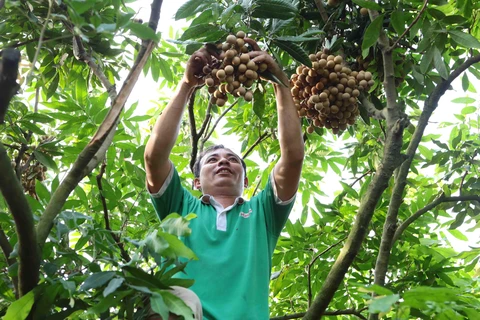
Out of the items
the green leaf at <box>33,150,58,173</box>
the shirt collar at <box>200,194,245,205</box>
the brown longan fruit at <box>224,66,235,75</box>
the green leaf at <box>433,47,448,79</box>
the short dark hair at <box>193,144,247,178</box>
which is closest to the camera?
the brown longan fruit at <box>224,66,235,75</box>

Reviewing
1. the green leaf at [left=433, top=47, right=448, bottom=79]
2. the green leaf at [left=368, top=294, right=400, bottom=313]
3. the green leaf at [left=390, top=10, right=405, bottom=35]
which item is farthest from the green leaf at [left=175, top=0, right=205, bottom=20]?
the green leaf at [left=368, top=294, right=400, bottom=313]

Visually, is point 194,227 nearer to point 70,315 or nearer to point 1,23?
point 70,315

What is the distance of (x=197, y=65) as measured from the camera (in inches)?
103

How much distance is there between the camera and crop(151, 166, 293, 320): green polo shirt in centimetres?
247

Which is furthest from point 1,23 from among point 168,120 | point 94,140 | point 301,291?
point 301,291

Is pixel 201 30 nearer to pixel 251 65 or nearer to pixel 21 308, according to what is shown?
pixel 251 65

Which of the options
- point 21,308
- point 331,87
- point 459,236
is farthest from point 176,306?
point 459,236

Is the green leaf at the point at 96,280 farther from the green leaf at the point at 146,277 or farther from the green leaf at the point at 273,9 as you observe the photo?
the green leaf at the point at 273,9

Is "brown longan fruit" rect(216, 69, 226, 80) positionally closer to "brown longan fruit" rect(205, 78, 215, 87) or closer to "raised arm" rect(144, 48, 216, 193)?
"brown longan fruit" rect(205, 78, 215, 87)

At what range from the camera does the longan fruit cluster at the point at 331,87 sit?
2.65 meters

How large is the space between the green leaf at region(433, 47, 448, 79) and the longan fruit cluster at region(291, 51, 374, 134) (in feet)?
0.91

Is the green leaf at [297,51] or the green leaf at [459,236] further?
the green leaf at [459,236]

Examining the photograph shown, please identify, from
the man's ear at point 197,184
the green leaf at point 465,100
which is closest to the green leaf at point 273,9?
the man's ear at point 197,184

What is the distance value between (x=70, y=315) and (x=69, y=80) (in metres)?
1.87
